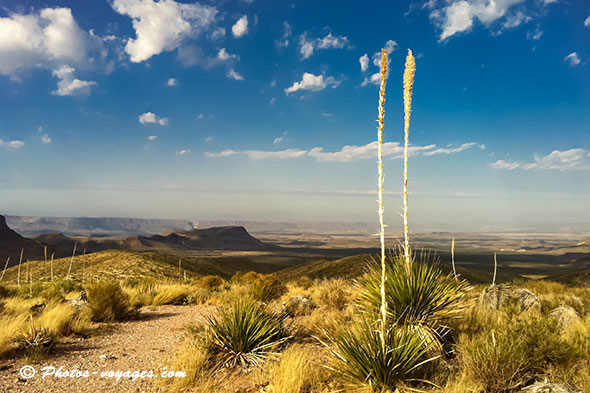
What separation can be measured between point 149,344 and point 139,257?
3804 centimetres

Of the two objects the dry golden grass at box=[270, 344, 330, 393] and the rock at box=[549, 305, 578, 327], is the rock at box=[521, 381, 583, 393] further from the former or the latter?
the rock at box=[549, 305, 578, 327]

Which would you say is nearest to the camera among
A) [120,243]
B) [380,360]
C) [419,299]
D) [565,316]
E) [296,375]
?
[380,360]

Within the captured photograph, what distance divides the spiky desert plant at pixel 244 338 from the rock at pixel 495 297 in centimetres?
633

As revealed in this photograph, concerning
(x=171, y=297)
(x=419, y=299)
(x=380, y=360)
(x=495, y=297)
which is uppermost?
(x=419, y=299)

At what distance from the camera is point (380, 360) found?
12.9 ft

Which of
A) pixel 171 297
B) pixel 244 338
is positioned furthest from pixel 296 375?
pixel 171 297

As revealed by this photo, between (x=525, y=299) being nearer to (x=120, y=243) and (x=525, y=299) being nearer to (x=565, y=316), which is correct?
(x=565, y=316)

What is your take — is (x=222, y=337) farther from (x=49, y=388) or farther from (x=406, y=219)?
(x=406, y=219)

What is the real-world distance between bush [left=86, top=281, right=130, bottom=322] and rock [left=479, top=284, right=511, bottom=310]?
9968mm

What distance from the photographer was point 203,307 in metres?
12.3

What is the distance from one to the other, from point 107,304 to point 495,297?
10715 mm

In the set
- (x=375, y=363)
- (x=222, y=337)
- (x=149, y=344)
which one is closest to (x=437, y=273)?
(x=375, y=363)

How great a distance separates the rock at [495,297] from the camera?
9.18 meters

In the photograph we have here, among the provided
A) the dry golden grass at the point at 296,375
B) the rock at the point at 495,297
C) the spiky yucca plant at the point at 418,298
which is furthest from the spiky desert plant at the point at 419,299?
the rock at the point at 495,297
